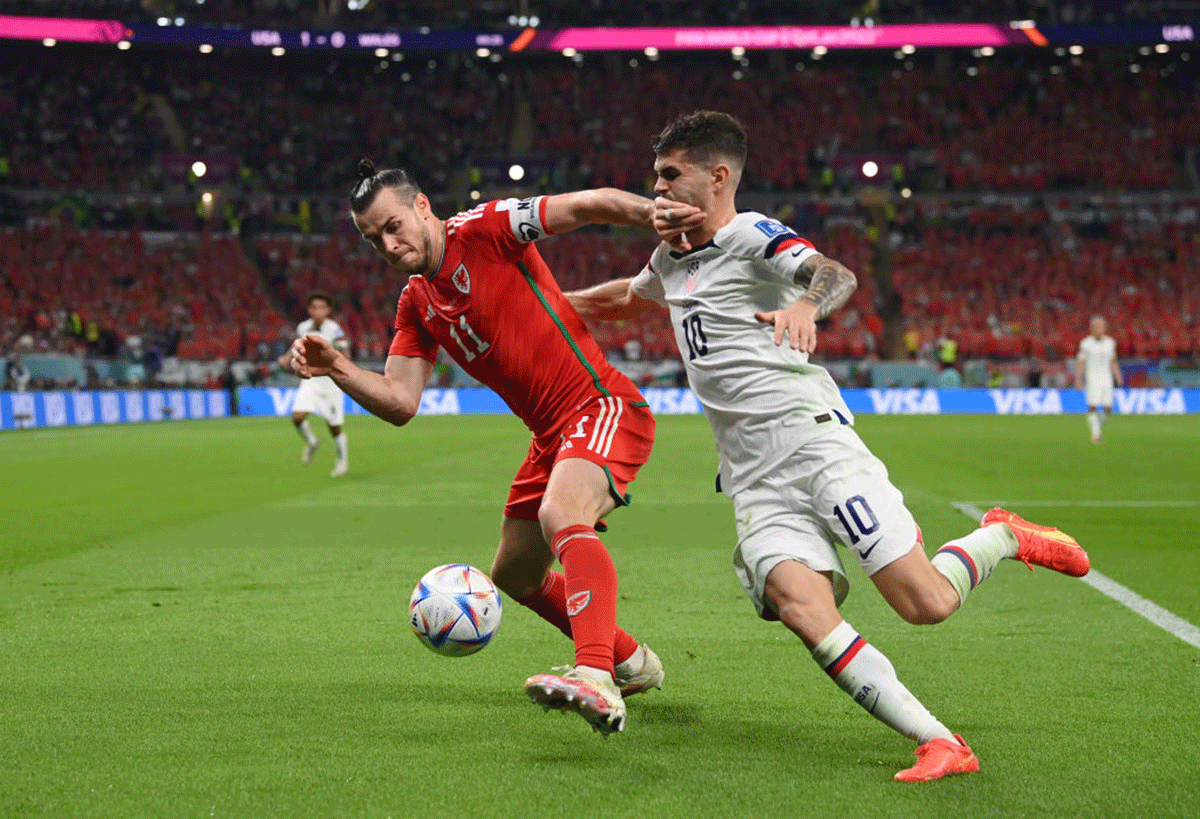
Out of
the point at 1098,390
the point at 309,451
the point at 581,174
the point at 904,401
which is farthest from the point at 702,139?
the point at 581,174

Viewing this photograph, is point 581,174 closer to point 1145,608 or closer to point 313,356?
point 1145,608

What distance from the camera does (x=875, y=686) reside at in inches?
156

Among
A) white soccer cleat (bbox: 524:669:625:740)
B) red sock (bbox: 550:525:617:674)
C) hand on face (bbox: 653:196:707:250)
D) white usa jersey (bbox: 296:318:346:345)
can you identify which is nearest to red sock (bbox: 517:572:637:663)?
red sock (bbox: 550:525:617:674)

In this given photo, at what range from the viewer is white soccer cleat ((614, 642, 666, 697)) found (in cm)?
493

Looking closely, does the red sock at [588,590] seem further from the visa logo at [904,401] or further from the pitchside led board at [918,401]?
the visa logo at [904,401]

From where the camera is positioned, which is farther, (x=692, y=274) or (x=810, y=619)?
(x=692, y=274)

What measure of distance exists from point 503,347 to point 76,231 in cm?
4220

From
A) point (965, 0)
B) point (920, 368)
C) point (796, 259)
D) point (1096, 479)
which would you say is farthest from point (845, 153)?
point (796, 259)

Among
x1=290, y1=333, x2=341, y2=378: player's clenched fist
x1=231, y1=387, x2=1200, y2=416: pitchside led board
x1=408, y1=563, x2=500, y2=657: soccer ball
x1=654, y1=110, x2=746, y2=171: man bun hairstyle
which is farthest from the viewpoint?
x1=231, y1=387, x2=1200, y2=416: pitchside led board

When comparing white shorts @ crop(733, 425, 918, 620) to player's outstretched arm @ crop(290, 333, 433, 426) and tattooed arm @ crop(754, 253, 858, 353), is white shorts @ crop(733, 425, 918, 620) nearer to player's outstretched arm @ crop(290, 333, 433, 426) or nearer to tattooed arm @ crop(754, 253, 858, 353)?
tattooed arm @ crop(754, 253, 858, 353)

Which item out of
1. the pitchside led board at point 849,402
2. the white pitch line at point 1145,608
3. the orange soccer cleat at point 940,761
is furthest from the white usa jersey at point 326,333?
the pitchside led board at point 849,402

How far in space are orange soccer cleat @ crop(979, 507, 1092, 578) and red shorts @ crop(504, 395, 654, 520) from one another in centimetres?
143

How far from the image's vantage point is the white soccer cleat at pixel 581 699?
388 centimetres

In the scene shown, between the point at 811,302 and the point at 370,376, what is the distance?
198 centimetres
